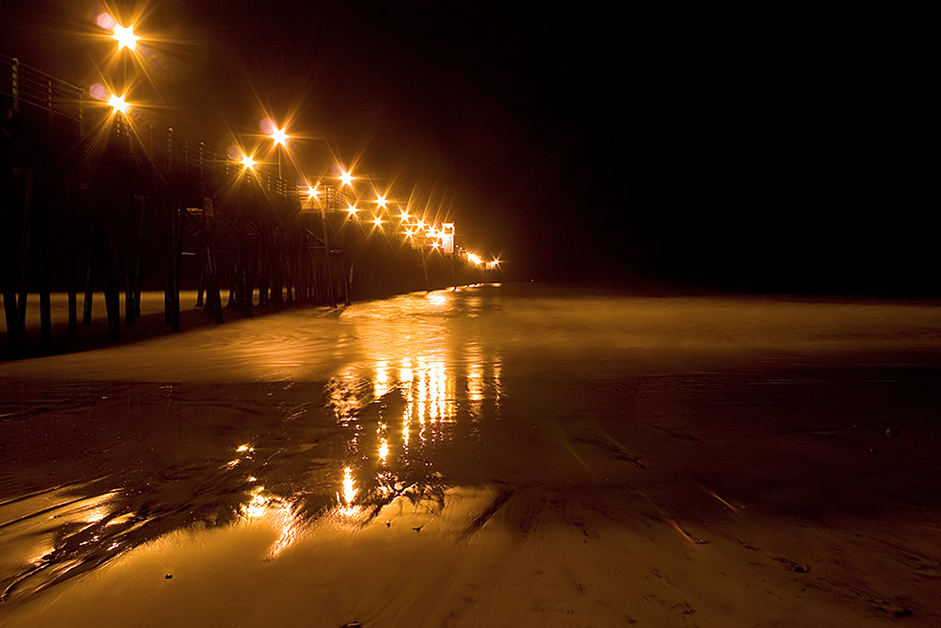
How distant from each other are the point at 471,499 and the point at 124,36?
51.4ft

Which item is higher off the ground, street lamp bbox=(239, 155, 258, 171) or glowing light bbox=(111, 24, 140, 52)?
glowing light bbox=(111, 24, 140, 52)

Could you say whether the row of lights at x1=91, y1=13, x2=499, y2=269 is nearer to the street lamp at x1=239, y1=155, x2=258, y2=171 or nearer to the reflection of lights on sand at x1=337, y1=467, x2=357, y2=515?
the street lamp at x1=239, y1=155, x2=258, y2=171

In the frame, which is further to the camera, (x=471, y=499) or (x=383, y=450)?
(x=383, y=450)

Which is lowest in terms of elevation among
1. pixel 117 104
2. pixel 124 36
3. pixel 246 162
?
pixel 117 104

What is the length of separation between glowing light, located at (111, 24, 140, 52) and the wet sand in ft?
30.1

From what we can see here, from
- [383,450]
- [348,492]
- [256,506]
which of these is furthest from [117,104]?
[348,492]

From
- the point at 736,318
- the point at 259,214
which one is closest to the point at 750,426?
the point at 736,318

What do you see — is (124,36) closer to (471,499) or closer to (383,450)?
(383,450)

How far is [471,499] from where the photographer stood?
4.35 metres

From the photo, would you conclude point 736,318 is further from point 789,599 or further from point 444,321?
point 789,599

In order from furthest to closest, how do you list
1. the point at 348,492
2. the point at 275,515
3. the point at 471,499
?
the point at 348,492, the point at 471,499, the point at 275,515

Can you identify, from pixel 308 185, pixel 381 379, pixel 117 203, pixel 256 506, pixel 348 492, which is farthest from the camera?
pixel 308 185

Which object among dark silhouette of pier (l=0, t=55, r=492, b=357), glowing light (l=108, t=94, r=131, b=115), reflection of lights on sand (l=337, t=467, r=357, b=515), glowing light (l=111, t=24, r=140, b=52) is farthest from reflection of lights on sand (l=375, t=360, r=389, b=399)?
glowing light (l=111, t=24, r=140, b=52)

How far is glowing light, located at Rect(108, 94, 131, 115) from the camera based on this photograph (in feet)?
46.0
